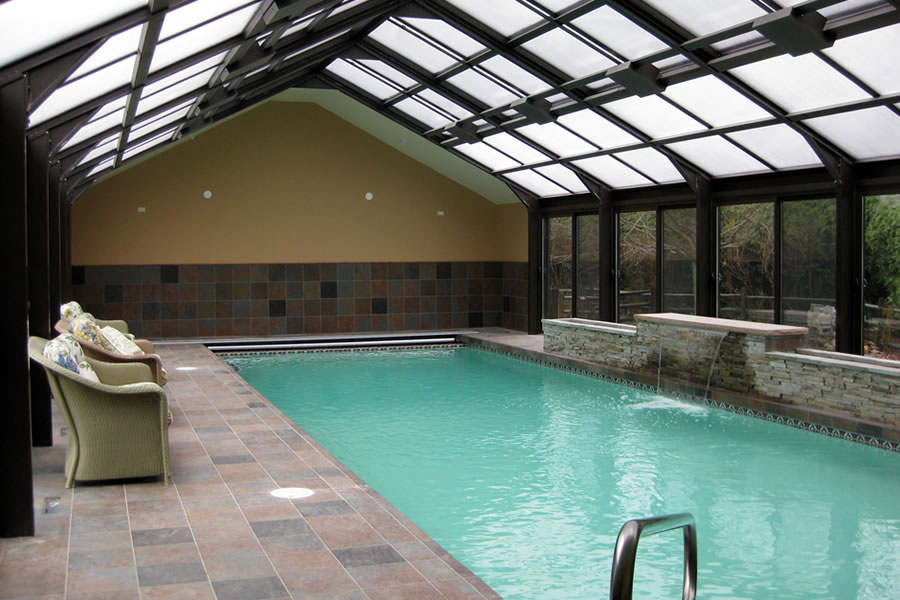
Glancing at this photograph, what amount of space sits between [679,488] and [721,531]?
1.05 m

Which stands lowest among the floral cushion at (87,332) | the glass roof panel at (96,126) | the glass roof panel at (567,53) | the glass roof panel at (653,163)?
the floral cushion at (87,332)

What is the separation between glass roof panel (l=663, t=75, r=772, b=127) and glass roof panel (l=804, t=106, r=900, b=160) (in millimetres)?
674

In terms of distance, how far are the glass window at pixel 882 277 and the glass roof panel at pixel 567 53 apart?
11.1 ft

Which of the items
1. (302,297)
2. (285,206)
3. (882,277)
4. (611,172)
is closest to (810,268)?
(882,277)

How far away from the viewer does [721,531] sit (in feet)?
18.5

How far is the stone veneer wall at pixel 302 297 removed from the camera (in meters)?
15.7

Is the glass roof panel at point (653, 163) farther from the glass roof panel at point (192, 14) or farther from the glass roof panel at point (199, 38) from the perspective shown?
the glass roof panel at point (192, 14)

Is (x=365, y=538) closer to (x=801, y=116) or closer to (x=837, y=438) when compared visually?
(x=837, y=438)

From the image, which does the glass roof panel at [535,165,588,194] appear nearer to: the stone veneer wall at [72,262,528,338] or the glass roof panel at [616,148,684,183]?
the glass roof panel at [616,148,684,183]

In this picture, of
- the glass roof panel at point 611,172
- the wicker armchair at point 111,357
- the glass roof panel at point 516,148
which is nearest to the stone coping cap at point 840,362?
the glass roof panel at point 611,172

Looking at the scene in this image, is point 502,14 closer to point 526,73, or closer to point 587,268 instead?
point 526,73

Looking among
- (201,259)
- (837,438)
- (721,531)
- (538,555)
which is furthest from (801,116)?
(201,259)

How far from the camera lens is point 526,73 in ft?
36.2

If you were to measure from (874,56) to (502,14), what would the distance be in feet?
12.7
